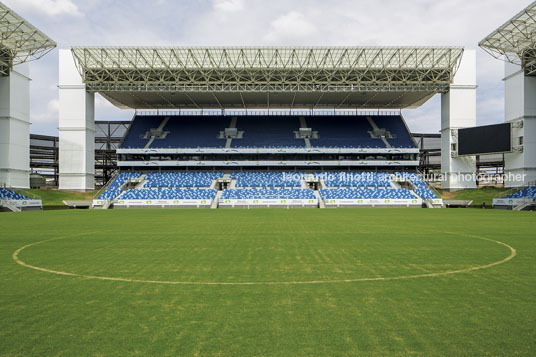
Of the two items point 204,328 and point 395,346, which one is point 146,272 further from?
point 395,346

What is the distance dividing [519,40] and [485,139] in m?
12.2

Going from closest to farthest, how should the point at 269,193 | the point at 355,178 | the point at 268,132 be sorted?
the point at 269,193, the point at 355,178, the point at 268,132

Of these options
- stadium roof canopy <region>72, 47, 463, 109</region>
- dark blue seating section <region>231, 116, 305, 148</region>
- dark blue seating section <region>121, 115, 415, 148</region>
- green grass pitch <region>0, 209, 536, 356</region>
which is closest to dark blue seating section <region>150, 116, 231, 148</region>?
dark blue seating section <region>121, 115, 415, 148</region>

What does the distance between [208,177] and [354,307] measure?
48462 millimetres

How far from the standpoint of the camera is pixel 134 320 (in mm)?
5113

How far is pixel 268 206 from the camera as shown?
1666 inches

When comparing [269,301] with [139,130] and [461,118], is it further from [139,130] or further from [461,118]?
[139,130]

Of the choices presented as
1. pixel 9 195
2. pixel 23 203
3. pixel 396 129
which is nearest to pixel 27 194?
pixel 9 195

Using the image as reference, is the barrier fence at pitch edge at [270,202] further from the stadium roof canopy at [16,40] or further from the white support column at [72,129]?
the stadium roof canopy at [16,40]

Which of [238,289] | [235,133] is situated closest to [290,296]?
[238,289]

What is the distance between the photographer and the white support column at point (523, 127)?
41.2 metres

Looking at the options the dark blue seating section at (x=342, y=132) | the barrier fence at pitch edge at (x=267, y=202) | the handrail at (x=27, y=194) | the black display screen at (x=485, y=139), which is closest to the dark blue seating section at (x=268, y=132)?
the dark blue seating section at (x=342, y=132)

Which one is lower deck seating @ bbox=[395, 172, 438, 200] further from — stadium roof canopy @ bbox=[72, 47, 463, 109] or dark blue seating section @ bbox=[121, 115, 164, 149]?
dark blue seating section @ bbox=[121, 115, 164, 149]

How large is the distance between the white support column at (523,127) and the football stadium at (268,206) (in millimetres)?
188
